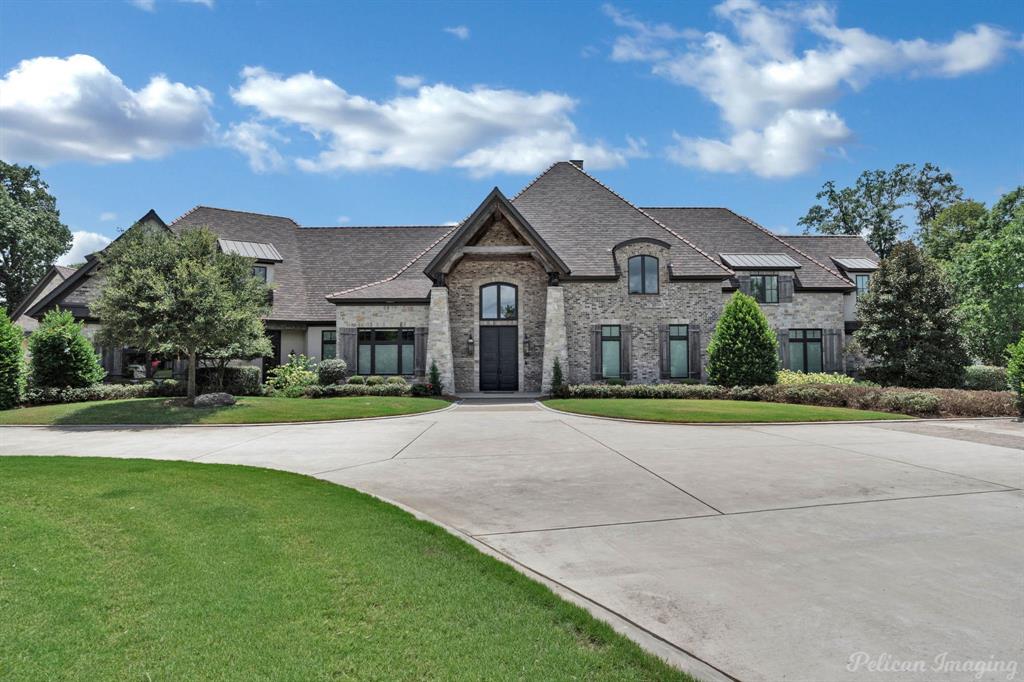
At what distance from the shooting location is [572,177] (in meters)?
30.4

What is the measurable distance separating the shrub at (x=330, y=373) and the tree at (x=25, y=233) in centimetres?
3781

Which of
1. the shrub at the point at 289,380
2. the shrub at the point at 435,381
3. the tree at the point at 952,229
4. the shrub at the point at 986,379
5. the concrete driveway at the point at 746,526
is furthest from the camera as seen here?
the tree at the point at 952,229

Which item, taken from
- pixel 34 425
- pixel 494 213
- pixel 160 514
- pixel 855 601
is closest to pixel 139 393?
pixel 34 425

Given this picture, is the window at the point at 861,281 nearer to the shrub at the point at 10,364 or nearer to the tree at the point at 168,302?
the tree at the point at 168,302

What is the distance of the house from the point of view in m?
25.3

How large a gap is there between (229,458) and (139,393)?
1486cm

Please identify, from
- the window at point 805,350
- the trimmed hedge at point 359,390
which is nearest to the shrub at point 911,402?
the window at point 805,350

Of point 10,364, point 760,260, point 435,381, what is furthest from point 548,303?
point 10,364

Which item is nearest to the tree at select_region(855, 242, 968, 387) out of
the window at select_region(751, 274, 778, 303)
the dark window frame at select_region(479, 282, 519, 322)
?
the window at select_region(751, 274, 778, 303)

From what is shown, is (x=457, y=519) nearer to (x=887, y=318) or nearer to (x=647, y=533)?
(x=647, y=533)

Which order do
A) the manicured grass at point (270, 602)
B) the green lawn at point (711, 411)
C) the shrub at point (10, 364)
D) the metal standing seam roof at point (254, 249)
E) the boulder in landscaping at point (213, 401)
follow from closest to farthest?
the manicured grass at point (270, 602) → the green lawn at point (711, 411) → the shrub at point (10, 364) → the boulder in landscaping at point (213, 401) → the metal standing seam roof at point (254, 249)

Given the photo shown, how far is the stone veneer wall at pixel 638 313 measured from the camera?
1030 inches

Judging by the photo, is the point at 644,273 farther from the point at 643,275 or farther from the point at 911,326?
the point at 911,326

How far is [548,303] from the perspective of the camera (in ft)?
82.1
